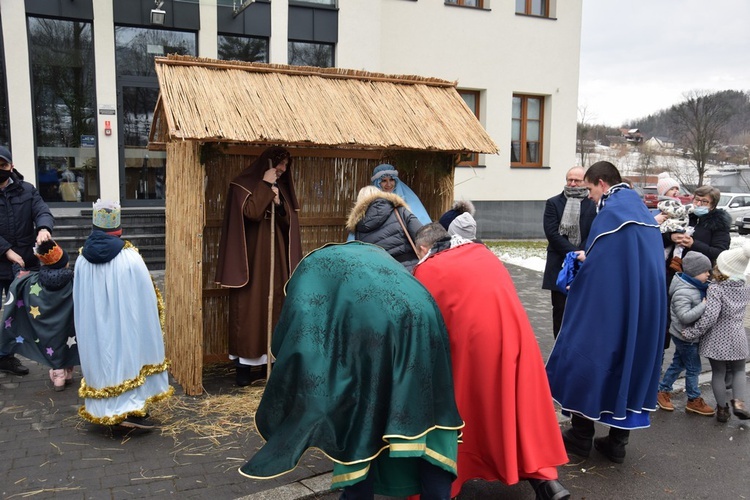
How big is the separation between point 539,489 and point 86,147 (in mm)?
12330

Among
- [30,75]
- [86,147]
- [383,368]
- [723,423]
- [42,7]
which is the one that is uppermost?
[42,7]

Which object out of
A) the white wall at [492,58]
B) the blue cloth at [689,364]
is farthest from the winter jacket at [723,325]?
the white wall at [492,58]

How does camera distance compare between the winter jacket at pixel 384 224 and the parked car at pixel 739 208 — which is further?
the parked car at pixel 739 208

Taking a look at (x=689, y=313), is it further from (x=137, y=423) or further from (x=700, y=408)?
(x=137, y=423)

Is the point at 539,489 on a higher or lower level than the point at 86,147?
lower

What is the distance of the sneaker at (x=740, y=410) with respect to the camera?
17.8ft

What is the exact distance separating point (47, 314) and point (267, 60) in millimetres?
10546

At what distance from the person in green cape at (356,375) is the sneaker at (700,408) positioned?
3672 millimetres

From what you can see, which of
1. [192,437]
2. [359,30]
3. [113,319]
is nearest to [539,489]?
[192,437]

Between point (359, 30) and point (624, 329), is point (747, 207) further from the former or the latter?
point (624, 329)

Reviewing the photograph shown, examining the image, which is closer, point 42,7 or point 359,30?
point 42,7

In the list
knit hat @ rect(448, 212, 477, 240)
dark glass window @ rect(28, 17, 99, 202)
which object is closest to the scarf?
knit hat @ rect(448, 212, 477, 240)

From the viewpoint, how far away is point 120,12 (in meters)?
13.0

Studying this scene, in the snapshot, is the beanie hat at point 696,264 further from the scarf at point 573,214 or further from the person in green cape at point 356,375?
the person in green cape at point 356,375
